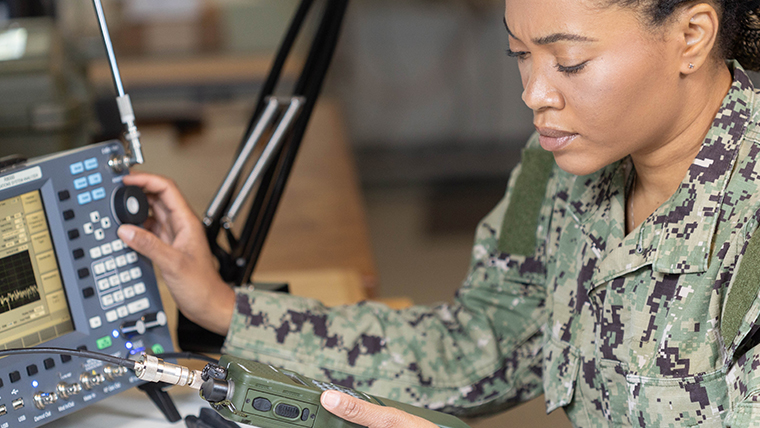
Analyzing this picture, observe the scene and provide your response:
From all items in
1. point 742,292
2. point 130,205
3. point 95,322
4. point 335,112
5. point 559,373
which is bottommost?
point 559,373

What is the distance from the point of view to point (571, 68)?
749mm

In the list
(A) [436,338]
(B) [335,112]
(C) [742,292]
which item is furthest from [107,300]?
(B) [335,112]

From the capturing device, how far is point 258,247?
3.59 feet

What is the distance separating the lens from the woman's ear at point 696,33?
2.40 feet

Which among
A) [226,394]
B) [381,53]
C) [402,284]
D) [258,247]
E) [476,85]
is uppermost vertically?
[381,53]

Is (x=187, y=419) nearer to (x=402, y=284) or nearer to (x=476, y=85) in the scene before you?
(x=402, y=284)

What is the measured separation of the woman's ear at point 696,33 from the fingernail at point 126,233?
0.65 metres

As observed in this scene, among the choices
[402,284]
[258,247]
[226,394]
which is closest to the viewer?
[226,394]

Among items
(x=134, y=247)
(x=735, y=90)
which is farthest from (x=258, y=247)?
(x=735, y=90)

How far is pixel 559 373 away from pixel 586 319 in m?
0.09

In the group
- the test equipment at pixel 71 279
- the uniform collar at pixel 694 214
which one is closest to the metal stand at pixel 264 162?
the test equipment at pixel 71 279

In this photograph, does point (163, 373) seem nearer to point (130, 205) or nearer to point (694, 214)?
point (130, 205)

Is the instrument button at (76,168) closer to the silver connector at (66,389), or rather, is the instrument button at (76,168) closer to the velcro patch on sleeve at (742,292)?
the silver connector at (66,389)

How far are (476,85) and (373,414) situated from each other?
381 cm
